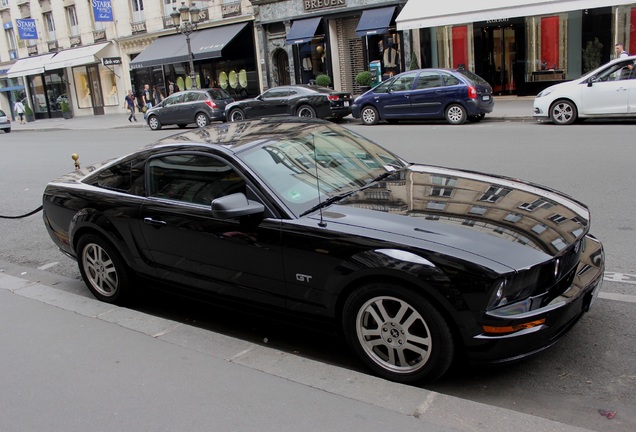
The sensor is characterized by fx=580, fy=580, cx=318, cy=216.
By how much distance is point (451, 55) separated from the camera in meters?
23.3

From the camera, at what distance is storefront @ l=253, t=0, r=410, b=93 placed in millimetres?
24188

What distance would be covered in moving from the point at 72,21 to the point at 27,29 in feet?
10.3

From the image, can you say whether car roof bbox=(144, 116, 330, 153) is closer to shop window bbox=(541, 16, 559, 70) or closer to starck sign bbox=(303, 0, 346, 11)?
shop window bbox=(541, 16, 559, 70)

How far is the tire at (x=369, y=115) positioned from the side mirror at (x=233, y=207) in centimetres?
1481

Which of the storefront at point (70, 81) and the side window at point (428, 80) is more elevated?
the storefront at point (70, 81)

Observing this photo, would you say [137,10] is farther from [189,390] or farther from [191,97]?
[189,390]

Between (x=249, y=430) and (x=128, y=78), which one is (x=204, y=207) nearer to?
(x=249, y=430)

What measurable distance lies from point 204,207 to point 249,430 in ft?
6.16

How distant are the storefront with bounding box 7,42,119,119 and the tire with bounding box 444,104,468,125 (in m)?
27.4

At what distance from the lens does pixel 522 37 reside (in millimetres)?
21328

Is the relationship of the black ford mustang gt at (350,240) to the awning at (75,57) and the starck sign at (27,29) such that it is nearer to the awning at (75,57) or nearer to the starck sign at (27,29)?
the awning at (75,57)

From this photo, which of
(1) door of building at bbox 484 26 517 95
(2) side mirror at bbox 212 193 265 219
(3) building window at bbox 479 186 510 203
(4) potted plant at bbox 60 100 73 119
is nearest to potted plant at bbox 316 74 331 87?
(1) door of building at bbox 484 26 517 95

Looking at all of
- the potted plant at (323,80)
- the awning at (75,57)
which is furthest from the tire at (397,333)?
the awning at (75,57)

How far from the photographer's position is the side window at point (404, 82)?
1708 cm
